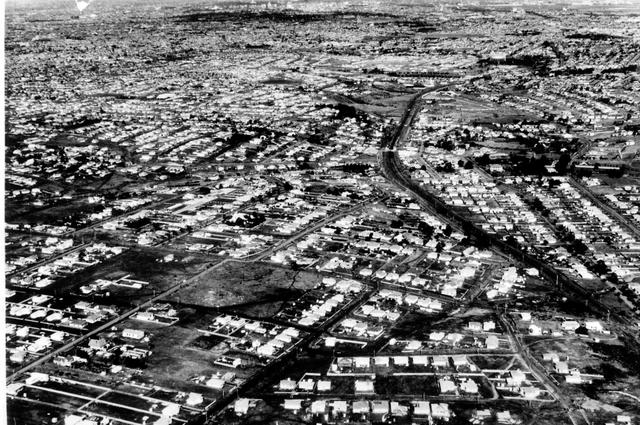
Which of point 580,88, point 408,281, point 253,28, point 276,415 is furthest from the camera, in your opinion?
point 253,28

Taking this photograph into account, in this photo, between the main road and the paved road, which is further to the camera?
the paved road

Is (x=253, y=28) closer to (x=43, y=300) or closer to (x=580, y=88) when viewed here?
(x=580, y=88)

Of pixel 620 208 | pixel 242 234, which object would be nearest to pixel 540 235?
pixel 620 208

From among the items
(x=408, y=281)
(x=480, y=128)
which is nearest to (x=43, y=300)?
(x=408, y=281)

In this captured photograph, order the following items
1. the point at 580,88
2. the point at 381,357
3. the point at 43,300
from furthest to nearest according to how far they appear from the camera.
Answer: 1. the point at 580,88
2. the point at 43,300
3. the point at 381,357

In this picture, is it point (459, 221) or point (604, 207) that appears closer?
point (459, 221)

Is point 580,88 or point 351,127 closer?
point 351,127

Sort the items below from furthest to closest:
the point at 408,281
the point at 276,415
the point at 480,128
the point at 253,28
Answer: the point at 253,28 < the point at 480,128 < the point at 408,281 < the point at 276,415

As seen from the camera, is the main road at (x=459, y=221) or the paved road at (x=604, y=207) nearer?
the main road at (x=459, y=221)

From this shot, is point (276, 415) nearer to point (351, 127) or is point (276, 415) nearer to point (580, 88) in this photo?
point (351, 127)
